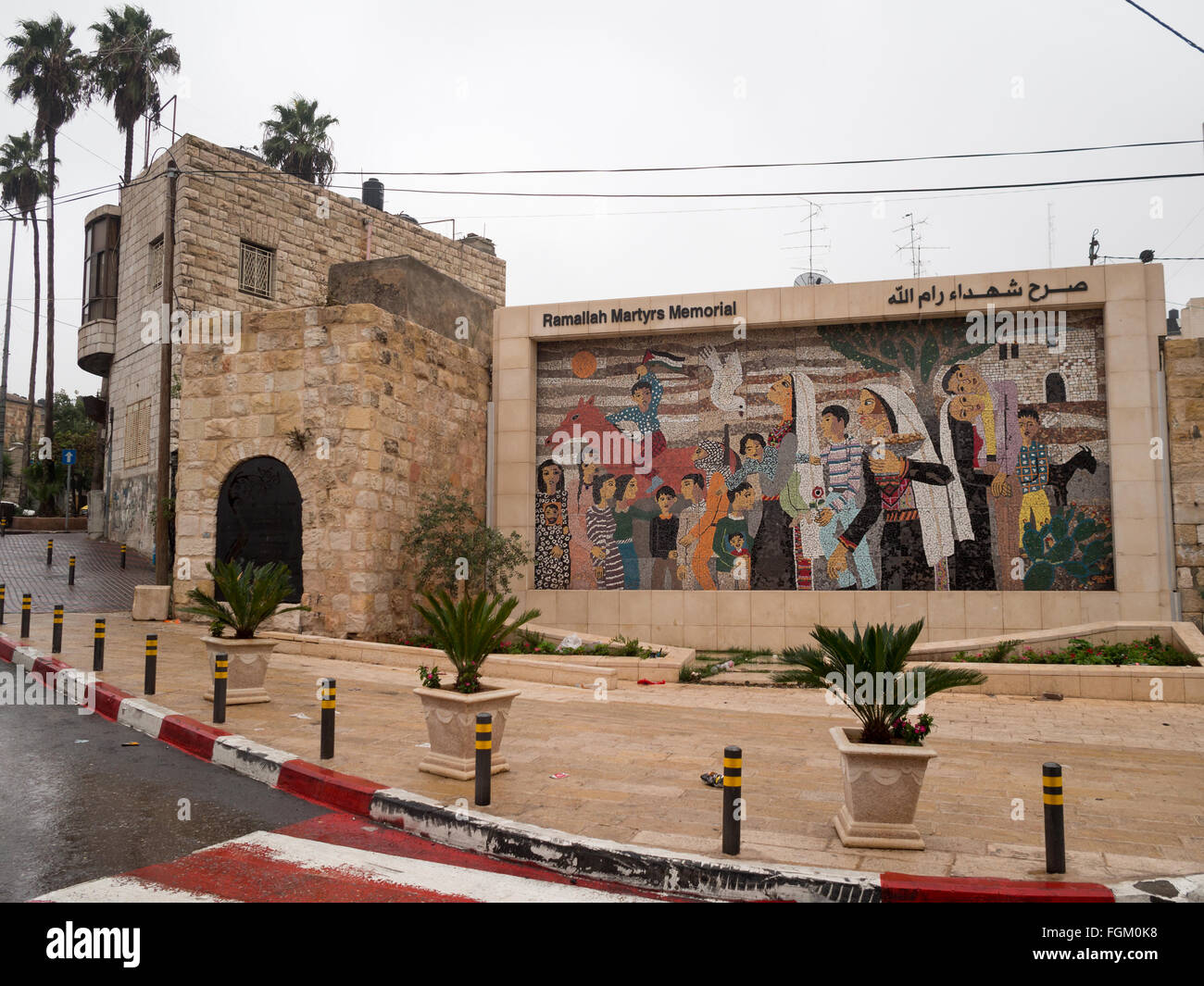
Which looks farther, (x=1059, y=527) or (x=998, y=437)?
(x=998, y=437)

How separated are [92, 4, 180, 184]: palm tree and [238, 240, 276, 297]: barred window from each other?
43.8 feet

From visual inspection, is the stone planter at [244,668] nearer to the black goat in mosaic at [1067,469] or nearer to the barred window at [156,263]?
the black goat in mosaic at [1067,469]

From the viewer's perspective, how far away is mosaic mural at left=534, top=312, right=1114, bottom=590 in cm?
1672

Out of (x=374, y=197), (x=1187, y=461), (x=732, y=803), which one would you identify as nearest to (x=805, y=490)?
(x=1187, y=461)

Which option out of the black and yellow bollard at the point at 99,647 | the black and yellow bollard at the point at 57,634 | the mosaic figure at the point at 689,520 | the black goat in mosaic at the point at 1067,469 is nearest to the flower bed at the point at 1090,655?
the black goat in mosaic at the point at 1067,469

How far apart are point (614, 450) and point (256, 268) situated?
561 inches

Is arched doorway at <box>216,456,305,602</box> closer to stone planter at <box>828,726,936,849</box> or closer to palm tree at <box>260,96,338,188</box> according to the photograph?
stone planter at <box>828,726,936,849</box>

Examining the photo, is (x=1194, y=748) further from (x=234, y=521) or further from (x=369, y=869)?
(x=234, y=521)

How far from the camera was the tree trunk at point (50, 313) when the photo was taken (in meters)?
37.0

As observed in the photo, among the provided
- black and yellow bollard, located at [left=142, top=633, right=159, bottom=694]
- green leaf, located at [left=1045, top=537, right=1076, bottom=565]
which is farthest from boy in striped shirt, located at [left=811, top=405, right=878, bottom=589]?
black and yellow bollard, located at [left=142, top=633, right=159, bottom=694]

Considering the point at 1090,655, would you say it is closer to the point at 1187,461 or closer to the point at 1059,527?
the point at 1059,527

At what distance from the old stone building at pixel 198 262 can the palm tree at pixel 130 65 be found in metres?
8.64

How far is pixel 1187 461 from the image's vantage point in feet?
52.2
